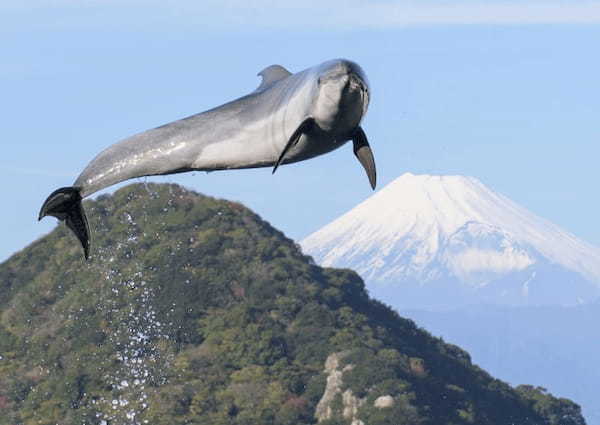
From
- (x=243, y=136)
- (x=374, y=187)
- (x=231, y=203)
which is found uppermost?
(x=243, y=136)

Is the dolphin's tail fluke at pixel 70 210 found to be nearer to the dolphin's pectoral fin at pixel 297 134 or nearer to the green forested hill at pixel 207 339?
the dolphin's pectoral fin at pixel 297 134

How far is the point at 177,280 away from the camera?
409 feet

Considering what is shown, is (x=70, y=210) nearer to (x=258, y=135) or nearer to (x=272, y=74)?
(x=272, y=74)

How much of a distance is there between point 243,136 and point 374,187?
128 cm

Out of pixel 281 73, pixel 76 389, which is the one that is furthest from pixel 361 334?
pixel 281 73

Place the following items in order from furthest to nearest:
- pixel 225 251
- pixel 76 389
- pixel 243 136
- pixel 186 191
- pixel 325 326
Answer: pixel 186 191 < pixel 225 251 < pixel 325 326 < pixel 76 389 < pixel 243 136

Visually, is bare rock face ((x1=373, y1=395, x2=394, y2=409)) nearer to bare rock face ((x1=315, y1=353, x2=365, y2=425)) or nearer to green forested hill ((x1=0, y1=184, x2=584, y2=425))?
green forested hill ((x1=0, y1=184, x2=584, y2=425))

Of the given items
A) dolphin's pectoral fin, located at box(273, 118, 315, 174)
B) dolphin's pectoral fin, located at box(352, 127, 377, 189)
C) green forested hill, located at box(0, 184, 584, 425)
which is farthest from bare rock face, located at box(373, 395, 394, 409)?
dolphin's pectoral fin, located at box(273, 118, 315, 174)

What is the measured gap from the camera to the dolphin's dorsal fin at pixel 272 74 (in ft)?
38.7

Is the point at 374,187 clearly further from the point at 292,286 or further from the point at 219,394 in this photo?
the point at 292,286

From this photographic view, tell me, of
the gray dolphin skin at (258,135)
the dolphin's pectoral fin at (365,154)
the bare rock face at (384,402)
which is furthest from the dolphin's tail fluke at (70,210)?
the bare rock face at (384,402)

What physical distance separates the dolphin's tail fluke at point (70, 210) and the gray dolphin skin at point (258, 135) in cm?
1

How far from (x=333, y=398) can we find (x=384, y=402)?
4.47 m

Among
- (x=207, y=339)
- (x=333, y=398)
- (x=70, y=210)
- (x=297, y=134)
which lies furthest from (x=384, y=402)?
(x=297, y=134)
